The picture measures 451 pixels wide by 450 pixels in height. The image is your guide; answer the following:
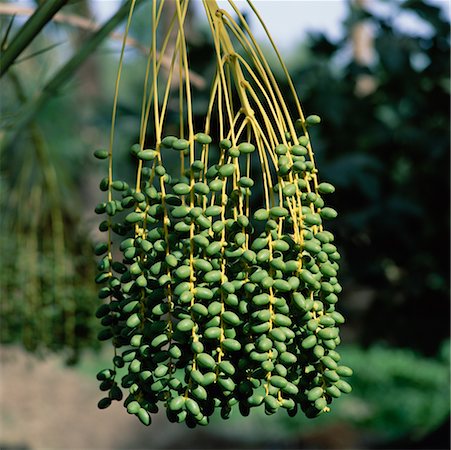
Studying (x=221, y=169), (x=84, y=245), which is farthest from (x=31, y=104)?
(x=221, y=169)

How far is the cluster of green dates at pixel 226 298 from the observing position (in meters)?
0.76

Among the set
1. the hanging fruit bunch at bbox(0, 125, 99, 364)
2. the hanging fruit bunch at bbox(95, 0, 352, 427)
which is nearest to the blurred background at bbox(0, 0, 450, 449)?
the hanging fruit bunch at bbox(0, 125, 99, 364)

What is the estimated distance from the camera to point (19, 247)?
1.88 metres

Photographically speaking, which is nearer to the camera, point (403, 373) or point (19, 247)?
point (19, 247)

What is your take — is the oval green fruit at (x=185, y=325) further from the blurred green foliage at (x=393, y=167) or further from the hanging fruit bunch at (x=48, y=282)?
the blurred green foliage at (x=393, y=167)

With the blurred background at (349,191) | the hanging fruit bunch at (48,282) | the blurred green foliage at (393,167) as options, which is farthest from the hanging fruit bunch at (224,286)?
the blurred green foliage at (393,167)

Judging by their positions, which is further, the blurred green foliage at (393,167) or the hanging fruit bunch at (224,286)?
the blurred green foliage at (393,167)

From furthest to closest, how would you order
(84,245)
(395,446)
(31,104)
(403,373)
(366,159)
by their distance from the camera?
1. (403,373)
2. (395,446)
3. (366,159)
4. (84,245)
5. (31,104)

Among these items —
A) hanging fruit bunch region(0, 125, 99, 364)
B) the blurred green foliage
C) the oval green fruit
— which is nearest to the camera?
the oval green fruit

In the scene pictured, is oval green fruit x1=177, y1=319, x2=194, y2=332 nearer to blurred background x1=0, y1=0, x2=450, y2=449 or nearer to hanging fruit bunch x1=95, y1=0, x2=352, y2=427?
hanging fruit bunch x1=95, y1=0, x2=352, y2=427

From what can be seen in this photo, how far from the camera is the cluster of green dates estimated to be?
761mm

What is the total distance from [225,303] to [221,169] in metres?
0.14

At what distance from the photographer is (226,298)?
2.52 ft

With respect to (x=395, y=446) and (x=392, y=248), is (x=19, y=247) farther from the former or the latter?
(x=395, y=446)
